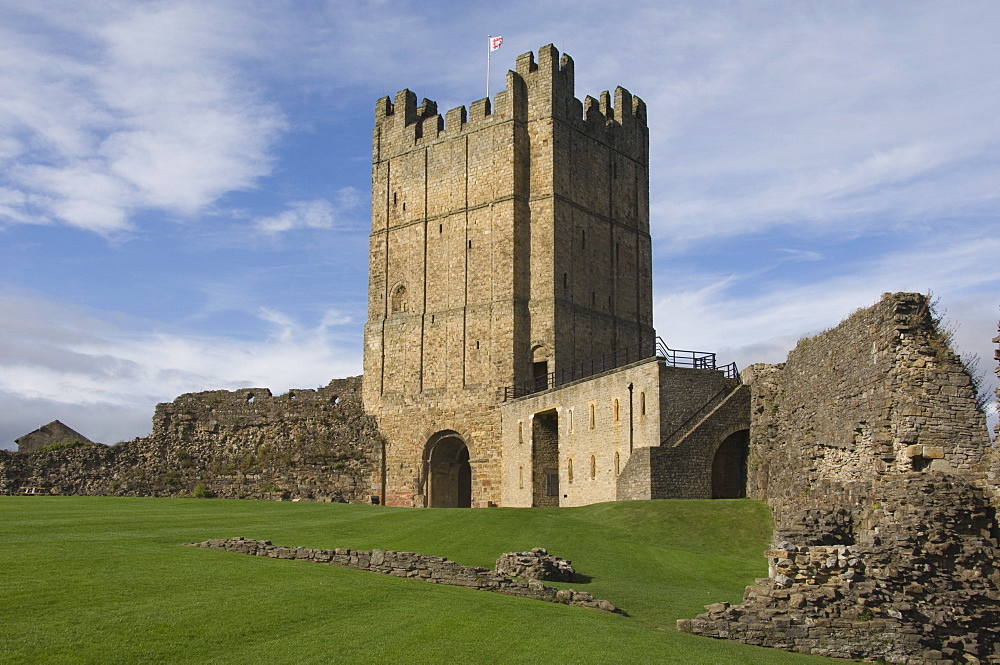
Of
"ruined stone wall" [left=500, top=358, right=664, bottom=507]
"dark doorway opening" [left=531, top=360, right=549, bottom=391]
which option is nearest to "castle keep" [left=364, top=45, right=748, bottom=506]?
"dark doorway opening" [left=531, top=360, right=549, bottom=391]

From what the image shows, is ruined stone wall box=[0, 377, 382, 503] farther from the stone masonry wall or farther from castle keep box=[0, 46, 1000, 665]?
the stone masonry wall

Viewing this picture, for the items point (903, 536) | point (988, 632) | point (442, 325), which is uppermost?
point (442, 325)

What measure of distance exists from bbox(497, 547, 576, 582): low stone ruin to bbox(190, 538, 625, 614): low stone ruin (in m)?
1.21

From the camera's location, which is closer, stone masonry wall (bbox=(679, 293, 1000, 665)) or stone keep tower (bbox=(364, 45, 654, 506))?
stone masonry wall (bbox=(679, 293, 1000, 665))

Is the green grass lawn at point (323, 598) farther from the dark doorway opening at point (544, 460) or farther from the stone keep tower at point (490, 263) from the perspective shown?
the stone keep tower at point (490, 263)

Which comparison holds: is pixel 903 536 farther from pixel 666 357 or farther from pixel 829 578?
pixel 666 357

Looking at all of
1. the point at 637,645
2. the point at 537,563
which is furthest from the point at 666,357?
the point at 637,645

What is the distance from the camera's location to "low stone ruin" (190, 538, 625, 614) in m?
16.5

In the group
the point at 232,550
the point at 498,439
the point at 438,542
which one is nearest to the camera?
the point at 232,550

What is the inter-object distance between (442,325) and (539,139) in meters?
9.56

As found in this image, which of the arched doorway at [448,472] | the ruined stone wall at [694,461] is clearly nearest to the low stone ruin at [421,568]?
the ruined stone wall at [694,461]

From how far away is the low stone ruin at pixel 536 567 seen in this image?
1855cm

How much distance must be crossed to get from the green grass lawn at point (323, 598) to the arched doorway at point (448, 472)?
847 inches

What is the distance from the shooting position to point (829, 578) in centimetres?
1523
